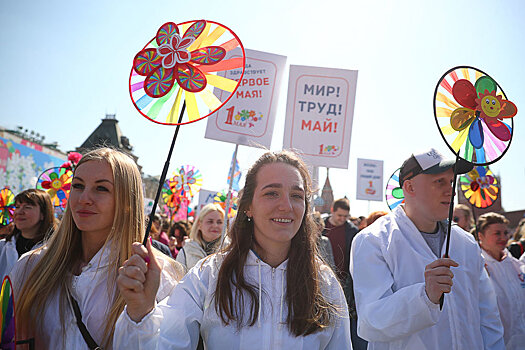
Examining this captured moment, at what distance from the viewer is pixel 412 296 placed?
2004 mm

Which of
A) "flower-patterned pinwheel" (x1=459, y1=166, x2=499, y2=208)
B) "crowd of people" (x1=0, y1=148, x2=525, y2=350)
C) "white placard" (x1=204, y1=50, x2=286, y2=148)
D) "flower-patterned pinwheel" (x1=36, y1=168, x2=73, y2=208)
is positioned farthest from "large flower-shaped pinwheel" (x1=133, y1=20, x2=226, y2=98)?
"flower-patterned pinwheel" (x1=459, y1=166, x2=499, y2=208)

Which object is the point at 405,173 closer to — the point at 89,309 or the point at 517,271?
the point at 89,309

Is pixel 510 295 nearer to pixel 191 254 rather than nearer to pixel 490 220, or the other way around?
pixel 490 220

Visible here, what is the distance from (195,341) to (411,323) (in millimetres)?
1065

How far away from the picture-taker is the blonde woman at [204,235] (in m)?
4.60

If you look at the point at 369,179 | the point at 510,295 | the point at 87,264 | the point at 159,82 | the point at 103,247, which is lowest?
the point at 510,295

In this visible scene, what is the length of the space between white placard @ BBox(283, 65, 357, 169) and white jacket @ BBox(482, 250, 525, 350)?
6.47 feet

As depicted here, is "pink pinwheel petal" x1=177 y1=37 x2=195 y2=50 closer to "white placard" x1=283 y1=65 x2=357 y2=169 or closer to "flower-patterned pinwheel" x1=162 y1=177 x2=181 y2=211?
"white placard" x1=283 y1=65 x2=357 y2=169

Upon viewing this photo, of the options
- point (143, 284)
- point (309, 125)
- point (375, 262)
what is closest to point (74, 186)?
point (143, 284)

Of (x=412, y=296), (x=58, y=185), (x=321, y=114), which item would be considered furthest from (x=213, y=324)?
(x=58, y=185)

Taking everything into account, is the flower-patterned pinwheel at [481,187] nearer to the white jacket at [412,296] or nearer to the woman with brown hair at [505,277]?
the woman with brown hair at [505,277]

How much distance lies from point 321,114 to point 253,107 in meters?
0.91

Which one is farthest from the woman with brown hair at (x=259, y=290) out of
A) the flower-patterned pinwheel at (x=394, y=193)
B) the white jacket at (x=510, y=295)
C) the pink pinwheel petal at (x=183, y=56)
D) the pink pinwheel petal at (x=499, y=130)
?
the white jacket at (x=510, y=295)

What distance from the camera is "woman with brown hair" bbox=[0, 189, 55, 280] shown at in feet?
13.0
